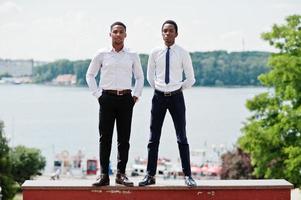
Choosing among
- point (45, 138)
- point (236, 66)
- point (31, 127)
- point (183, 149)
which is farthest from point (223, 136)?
point (183, 149)

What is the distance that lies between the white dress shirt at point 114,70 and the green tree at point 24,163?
159 feet

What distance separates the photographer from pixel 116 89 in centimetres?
991

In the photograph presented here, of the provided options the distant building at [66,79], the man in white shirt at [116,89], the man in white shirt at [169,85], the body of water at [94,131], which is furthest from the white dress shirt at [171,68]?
the distant building at [66,79]

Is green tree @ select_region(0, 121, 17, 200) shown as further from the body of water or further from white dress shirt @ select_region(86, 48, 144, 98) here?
the body of water

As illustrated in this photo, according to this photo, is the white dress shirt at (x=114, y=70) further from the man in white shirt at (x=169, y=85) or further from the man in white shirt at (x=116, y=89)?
the man in white shirt at (x=169, y=85)

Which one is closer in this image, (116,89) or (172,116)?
(116,89)

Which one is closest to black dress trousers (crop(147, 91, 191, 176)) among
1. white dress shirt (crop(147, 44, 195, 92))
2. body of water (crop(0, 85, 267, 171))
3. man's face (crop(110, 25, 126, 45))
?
white dress shirt (crop(147, 44, 195, 92))

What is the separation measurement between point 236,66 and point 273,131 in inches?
4176

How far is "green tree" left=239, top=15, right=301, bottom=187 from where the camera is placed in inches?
1077

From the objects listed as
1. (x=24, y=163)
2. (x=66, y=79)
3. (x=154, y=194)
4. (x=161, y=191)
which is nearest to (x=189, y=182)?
(x=161, y=191)

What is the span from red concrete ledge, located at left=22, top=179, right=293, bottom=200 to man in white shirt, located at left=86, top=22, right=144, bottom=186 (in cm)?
15

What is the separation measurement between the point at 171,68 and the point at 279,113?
19014mm

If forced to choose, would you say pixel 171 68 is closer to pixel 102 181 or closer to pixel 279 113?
pixel 102 181

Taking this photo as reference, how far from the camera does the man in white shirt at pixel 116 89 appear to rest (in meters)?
9.88
